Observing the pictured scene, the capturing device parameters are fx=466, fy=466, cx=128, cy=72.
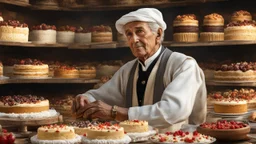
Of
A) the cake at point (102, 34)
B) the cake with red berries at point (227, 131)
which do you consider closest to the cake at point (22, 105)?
the cake with red berries at point (227, 131)

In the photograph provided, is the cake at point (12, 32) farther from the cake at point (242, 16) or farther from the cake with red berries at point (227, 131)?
the cake with red berries at point (227, 131)

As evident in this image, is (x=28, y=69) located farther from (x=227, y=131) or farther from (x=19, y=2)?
(x=227, y=131)

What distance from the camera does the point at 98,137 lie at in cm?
234

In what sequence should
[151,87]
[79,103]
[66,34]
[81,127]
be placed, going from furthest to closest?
[66,34] → [151,87] → [79,103] → [81,127]

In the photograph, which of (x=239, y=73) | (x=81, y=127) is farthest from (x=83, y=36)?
(x=81, y=127)

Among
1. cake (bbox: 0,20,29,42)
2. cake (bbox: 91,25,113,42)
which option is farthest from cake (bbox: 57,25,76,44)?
cake (bbox: 0,20,29,42)

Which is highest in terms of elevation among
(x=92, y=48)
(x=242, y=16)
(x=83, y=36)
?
(x=242, y=16)

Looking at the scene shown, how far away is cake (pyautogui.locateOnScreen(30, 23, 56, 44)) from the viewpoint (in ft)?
21.6

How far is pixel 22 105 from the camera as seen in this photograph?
3.06 metres

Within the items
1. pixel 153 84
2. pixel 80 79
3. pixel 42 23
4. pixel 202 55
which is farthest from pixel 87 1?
pixel 153 84

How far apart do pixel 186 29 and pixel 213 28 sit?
1.14ft

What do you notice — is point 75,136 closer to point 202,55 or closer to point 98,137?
point 98,137

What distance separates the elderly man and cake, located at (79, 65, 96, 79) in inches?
113

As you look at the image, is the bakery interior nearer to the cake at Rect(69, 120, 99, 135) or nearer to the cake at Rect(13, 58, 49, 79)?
the cake at Rect(13, 58, 49, 79)
